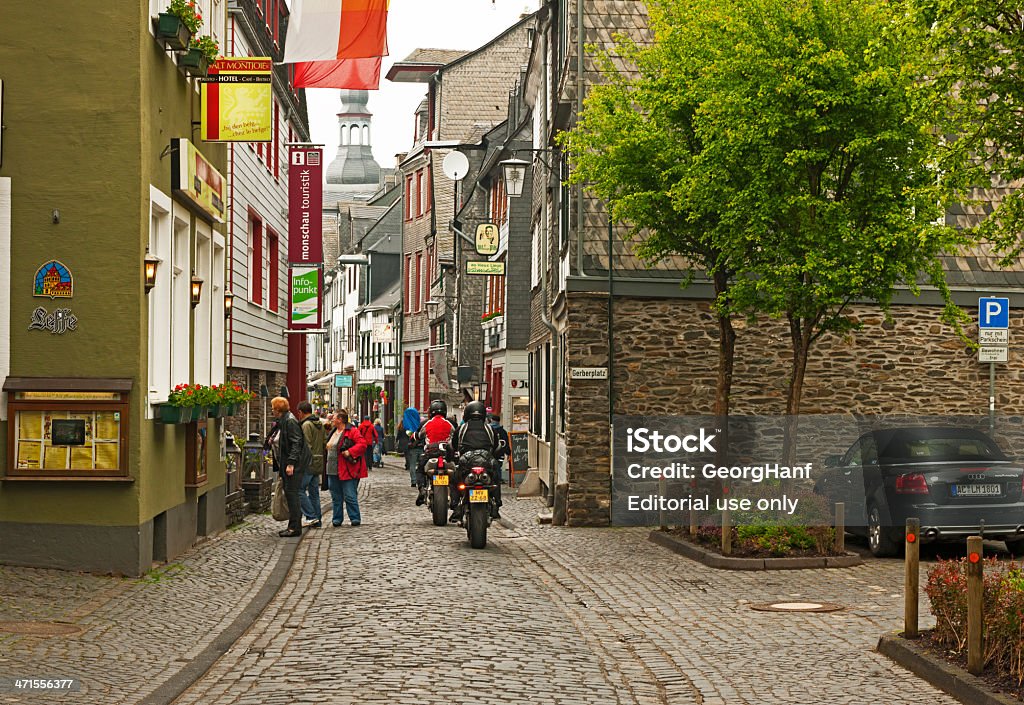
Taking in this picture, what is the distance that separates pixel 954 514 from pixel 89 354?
9424 millimetres

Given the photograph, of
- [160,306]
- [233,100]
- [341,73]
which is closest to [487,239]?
[341,73]

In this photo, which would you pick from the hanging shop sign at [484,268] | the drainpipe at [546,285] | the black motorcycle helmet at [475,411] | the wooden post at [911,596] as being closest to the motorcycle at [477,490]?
the black motorcycle helmet at [475,411]

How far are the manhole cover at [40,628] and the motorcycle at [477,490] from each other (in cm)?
776

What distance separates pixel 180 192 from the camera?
1580cm

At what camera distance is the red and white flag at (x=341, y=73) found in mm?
19594

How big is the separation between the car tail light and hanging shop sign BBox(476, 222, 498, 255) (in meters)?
20.8

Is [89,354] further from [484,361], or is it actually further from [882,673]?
[484,361]

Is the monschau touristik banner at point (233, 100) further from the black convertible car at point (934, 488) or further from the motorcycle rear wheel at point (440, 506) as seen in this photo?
the black convertible car at point (934, 488)

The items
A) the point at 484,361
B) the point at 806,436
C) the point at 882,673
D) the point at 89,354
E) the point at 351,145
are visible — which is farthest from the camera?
the point at 351,145

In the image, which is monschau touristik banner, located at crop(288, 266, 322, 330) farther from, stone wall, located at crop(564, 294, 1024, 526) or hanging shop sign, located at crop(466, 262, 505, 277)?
stone wall, located at crop(564, 294, 1024, 526)

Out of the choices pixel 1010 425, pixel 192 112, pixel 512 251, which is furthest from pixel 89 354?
pixel 512 251

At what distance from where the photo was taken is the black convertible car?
16172 millimetres

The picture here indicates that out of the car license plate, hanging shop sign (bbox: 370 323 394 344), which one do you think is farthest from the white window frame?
hanging shop sign (bbox: 370 323 394 344)

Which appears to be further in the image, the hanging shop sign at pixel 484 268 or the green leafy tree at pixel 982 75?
the hanging shop sign at pixel 484 268
